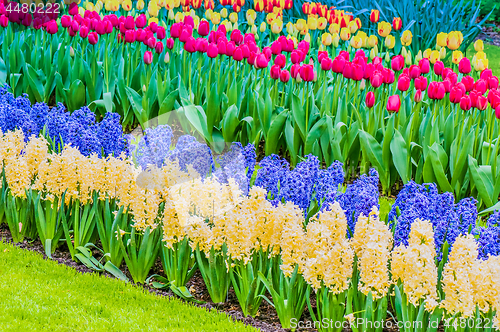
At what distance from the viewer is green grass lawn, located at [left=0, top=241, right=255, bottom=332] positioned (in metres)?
3.29

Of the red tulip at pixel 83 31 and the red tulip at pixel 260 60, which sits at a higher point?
the red tulip at pixel 260 60

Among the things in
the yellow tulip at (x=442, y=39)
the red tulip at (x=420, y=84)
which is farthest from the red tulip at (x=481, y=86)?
the yellow tulip at (x=442, y=39)

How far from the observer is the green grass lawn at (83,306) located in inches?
130

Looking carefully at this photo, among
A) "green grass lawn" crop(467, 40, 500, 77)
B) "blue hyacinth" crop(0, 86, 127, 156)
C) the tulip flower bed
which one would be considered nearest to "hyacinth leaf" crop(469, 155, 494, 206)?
the tulip flower bed

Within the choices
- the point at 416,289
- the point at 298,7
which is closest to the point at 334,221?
the point at 416,289

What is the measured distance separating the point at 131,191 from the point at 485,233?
2.02 metres

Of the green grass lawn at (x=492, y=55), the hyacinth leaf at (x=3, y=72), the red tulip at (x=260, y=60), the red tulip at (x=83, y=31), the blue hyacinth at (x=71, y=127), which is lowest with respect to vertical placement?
the green grass lawn at (x=492, y=55)

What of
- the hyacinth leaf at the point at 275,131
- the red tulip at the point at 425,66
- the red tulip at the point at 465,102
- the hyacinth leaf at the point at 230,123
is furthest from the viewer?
the red tulip at the point at 425,66

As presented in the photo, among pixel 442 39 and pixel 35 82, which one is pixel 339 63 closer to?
pixel 442 39

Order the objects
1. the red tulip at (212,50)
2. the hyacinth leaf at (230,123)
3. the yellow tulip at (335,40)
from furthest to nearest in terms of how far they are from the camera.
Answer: the yellow tulip at (335,40) < the red tulip at (212,50) < the hyacinth leaf at (230,123)

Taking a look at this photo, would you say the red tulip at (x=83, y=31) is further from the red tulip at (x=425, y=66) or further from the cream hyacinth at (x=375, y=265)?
the cream hyacinth at (x=375, y=265)

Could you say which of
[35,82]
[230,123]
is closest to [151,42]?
[35,82]

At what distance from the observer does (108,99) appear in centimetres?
598

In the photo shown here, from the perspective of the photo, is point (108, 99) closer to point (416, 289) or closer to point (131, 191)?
point (131, 191)
